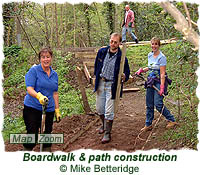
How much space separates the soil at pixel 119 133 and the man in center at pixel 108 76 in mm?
280

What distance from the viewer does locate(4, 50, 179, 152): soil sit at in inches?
164

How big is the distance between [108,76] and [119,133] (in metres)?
1.19

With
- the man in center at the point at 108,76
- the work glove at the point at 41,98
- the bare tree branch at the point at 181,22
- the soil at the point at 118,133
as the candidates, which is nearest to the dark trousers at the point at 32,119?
the work glove at the point at 41,98

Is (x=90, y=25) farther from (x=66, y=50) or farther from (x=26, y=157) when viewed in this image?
(x=26, y=157)

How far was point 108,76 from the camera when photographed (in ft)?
14.1

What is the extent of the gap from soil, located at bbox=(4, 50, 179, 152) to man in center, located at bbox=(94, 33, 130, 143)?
11.0 inches

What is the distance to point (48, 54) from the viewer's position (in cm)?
350

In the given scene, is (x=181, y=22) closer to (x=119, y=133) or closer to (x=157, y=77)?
(x=157, y=77)

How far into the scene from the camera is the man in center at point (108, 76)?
13.9 feet

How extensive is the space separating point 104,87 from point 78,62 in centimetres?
663

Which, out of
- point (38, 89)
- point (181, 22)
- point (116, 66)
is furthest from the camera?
point (116, 66)

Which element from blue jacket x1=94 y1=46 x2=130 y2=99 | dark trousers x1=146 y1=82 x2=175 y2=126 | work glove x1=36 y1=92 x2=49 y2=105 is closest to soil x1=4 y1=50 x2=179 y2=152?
dark trousers x1=146 y1=82 x2=175 y2=126

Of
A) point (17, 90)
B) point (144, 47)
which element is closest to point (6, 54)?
point (17, 90)

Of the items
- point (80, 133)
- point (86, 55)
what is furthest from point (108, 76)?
point (86, 55)
